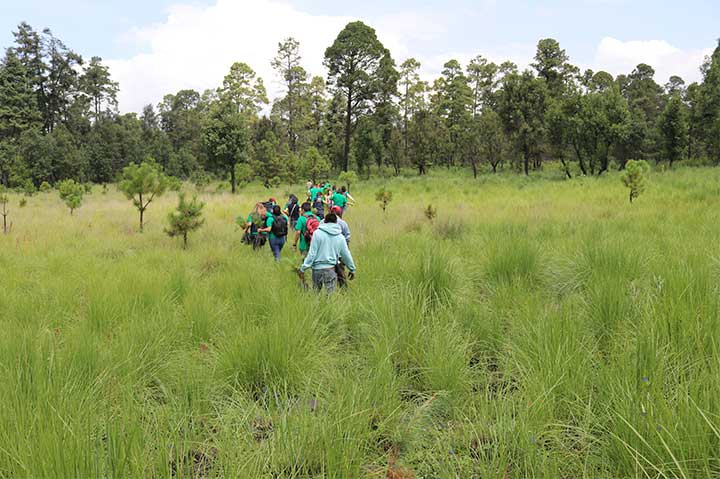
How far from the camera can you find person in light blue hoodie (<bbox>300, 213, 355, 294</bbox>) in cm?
587

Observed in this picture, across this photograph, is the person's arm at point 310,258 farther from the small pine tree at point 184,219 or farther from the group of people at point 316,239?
the small pine tree at point 184,219

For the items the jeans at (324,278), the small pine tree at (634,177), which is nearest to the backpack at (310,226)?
the jeans at (324,278)

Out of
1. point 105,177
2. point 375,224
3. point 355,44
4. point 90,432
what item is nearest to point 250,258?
point 375,224

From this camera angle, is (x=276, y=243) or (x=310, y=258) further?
(x=276, y=243)

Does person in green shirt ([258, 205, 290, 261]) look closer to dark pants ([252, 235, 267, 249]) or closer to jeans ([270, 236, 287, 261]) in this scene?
jeans ([270, 236, 287, 261])

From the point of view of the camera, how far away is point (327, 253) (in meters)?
5.86

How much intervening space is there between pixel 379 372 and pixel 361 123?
38.5m

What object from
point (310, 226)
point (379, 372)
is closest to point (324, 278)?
point (310, 226)

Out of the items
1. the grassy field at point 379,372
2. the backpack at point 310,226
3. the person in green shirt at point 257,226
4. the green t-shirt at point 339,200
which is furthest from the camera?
the green t-shirt at point 339,200

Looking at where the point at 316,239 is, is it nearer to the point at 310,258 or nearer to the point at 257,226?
the point at 310,258

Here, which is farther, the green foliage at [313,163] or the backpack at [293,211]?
the green foliage at [313,163]

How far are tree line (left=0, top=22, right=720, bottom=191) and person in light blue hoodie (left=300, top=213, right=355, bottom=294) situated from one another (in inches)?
1029

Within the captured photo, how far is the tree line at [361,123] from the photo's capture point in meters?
32.3

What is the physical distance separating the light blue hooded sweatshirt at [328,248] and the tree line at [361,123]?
26128mm
